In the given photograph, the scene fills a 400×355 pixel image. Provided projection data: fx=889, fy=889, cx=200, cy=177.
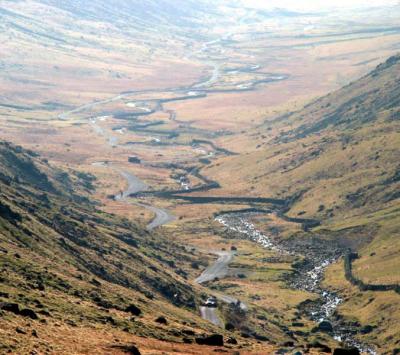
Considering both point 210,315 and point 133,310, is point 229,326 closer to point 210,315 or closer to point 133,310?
point 210,315

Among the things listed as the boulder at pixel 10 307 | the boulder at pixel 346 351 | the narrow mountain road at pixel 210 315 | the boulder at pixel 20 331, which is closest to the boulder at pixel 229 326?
the narrow mountain road at pixel 210 315

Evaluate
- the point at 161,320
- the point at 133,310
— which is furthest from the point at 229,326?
the point at 161,320

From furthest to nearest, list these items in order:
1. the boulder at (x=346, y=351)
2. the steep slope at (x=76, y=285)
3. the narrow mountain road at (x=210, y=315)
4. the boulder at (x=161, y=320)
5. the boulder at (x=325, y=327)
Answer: the boulder at (x=325, y=327) → the narrow mountain road at (x=210, y=315) → the boulder at (x=161, y=320) → the boulder at (x=346, y=351) → the steep slope at (x=76, y=285)

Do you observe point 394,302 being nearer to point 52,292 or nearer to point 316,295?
point 316,295

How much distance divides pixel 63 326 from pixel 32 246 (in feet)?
159

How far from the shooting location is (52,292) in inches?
4102

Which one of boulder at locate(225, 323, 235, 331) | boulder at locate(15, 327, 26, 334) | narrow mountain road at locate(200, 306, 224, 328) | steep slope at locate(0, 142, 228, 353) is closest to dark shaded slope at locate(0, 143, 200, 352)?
steep slope at locate(0, 142, 228, 353)

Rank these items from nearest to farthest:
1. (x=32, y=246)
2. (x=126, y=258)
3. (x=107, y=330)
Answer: (x=107, y=330), (x=32, y=246), (x=126, y=258)

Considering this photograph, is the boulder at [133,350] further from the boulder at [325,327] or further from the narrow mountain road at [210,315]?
the boulder at [325,327]

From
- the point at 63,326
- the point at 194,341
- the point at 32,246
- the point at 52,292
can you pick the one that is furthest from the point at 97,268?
the point at 63,326

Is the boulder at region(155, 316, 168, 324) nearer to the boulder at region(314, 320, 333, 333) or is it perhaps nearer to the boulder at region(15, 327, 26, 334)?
the boulder at region(15, 327, 26, 334)

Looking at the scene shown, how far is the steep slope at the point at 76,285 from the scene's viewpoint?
82062mm

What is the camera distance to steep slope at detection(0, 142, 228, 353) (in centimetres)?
8206

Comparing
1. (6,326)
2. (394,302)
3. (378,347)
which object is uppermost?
(394,302)
